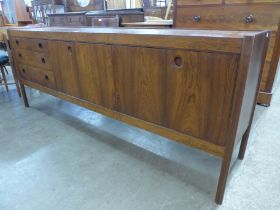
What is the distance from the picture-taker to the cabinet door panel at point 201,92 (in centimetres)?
82

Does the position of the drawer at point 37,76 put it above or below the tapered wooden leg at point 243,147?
above

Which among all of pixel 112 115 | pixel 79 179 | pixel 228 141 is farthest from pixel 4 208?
pixel 228 141

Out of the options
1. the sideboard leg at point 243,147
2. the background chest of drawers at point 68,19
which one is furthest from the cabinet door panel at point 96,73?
the background chest of drawers at point 68,19

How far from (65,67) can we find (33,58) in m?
0.45

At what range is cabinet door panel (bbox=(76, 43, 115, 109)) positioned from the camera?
3.88ft

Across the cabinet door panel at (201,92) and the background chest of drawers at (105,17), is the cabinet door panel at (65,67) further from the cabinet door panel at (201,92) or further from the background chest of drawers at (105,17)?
the background chest of drawers at (105,17)

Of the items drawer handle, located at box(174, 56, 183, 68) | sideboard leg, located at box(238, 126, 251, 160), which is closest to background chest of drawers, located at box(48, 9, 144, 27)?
drawer handle, located at box(174, 56, 183, 68)

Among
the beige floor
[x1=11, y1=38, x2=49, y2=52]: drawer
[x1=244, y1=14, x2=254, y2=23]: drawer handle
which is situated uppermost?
[x1=244, y1=14, x2=254, y2=23]: drawer handle

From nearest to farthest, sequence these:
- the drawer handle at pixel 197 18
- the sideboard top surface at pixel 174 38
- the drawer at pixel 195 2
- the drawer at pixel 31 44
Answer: the sideboard top surface at pixel 174 38 < the drawer at pixel 31 44 < the drawer at pixel 195 2 < the drawer handle at pixel 197 18

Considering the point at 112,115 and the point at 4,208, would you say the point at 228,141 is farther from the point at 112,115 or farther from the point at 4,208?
the point at 4,208

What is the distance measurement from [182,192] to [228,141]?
38cm

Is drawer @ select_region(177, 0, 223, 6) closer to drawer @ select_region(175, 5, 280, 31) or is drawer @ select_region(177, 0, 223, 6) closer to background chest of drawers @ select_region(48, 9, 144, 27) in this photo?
drawer @ select_region(175, 5, 280, 31)

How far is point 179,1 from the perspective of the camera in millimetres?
2119

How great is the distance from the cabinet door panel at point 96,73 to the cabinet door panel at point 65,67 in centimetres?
6
